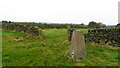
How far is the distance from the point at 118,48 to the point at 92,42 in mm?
2685

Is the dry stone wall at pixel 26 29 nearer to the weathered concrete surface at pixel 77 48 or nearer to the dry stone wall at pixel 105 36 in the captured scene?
the dry stone wall at pixel 105 36

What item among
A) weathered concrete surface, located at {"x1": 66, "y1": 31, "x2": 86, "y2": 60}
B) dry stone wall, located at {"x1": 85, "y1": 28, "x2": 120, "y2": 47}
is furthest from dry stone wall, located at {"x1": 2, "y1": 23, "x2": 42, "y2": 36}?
weathered concrete surface, located at {"x1": 66, "y1": 31, "x2": 86, "y2": 60}

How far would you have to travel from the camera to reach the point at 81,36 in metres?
10.7

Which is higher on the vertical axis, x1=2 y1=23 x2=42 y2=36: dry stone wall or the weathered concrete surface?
x1=2 y1=23 x2=42 y2=36: dry stone wall

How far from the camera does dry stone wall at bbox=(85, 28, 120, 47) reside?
46.2ft

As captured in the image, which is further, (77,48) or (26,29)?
(26,29)

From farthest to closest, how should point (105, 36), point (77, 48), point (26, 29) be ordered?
point (26, 29), point (105, 36), point (77, 48)

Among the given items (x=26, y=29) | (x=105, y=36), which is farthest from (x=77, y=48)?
(x=26, y=29)

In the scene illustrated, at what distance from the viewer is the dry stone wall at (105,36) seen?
14.1m

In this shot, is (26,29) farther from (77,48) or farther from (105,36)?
(77,48)

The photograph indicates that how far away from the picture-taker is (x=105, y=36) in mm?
14750

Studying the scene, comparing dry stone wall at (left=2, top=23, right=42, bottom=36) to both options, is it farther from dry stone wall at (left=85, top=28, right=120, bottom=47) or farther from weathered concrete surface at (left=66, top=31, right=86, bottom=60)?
weathered concrete surface at (left=66, top=31, right=86, bottom=60)

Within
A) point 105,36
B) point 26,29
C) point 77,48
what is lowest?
point 77,48

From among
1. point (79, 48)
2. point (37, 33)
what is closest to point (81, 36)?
point (79, 48)
